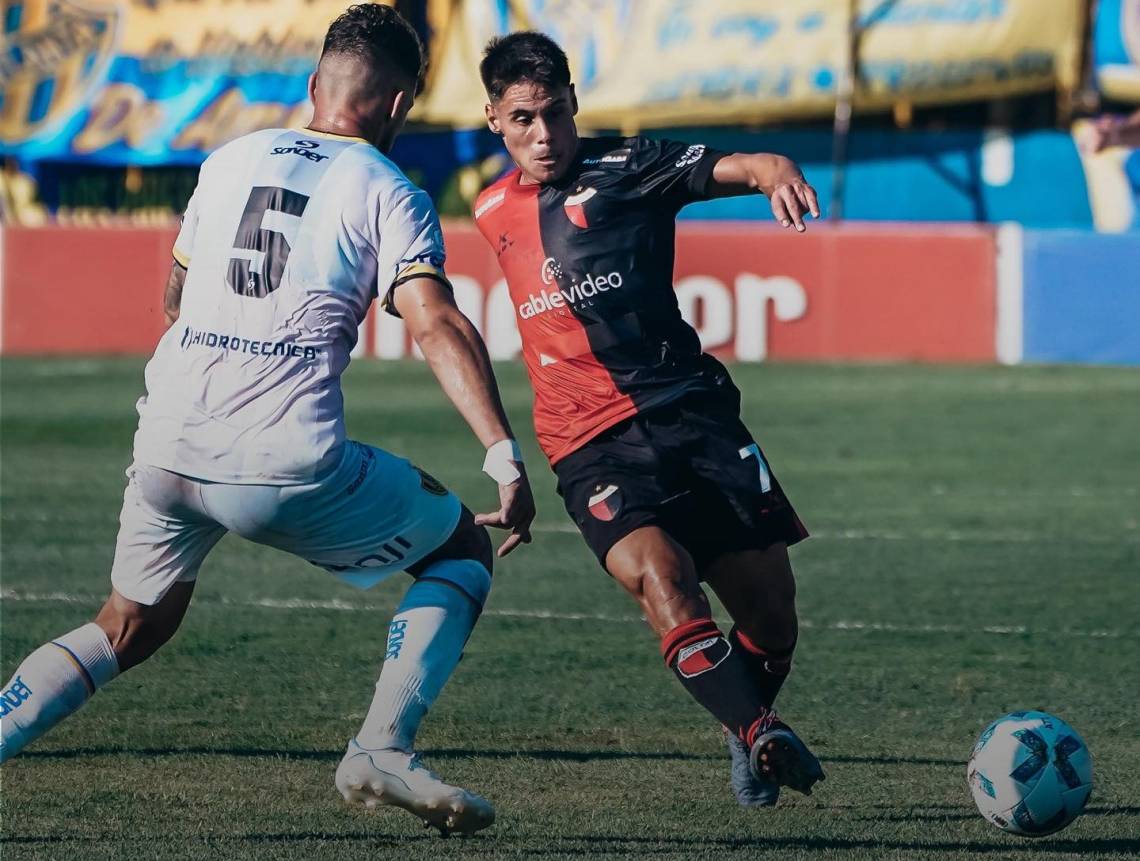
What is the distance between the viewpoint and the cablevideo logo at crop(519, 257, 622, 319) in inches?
243

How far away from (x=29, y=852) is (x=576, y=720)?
7.64 ft

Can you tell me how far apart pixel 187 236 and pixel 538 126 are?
4.51 feet

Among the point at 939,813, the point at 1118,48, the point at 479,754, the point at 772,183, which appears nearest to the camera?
the point at 772,183

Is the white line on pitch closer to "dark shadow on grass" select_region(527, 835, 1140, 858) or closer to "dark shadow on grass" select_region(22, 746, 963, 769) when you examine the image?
"dark shadow on grass" select_region(22, 746, 963, 769)

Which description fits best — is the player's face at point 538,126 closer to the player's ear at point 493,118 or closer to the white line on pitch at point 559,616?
the player's ear at point 493,118

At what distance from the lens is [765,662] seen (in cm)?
628

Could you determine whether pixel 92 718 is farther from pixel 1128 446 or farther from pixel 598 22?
pixel 598 22

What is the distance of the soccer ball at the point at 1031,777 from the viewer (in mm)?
5309

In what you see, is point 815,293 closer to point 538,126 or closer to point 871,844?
point 538,126

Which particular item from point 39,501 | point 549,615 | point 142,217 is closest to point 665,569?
point 549,615

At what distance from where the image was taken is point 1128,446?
1584 cm

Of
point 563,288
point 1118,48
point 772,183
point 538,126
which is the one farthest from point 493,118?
point 1118,48

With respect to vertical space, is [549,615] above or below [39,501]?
above

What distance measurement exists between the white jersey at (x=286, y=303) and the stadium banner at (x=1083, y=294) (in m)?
18.1
